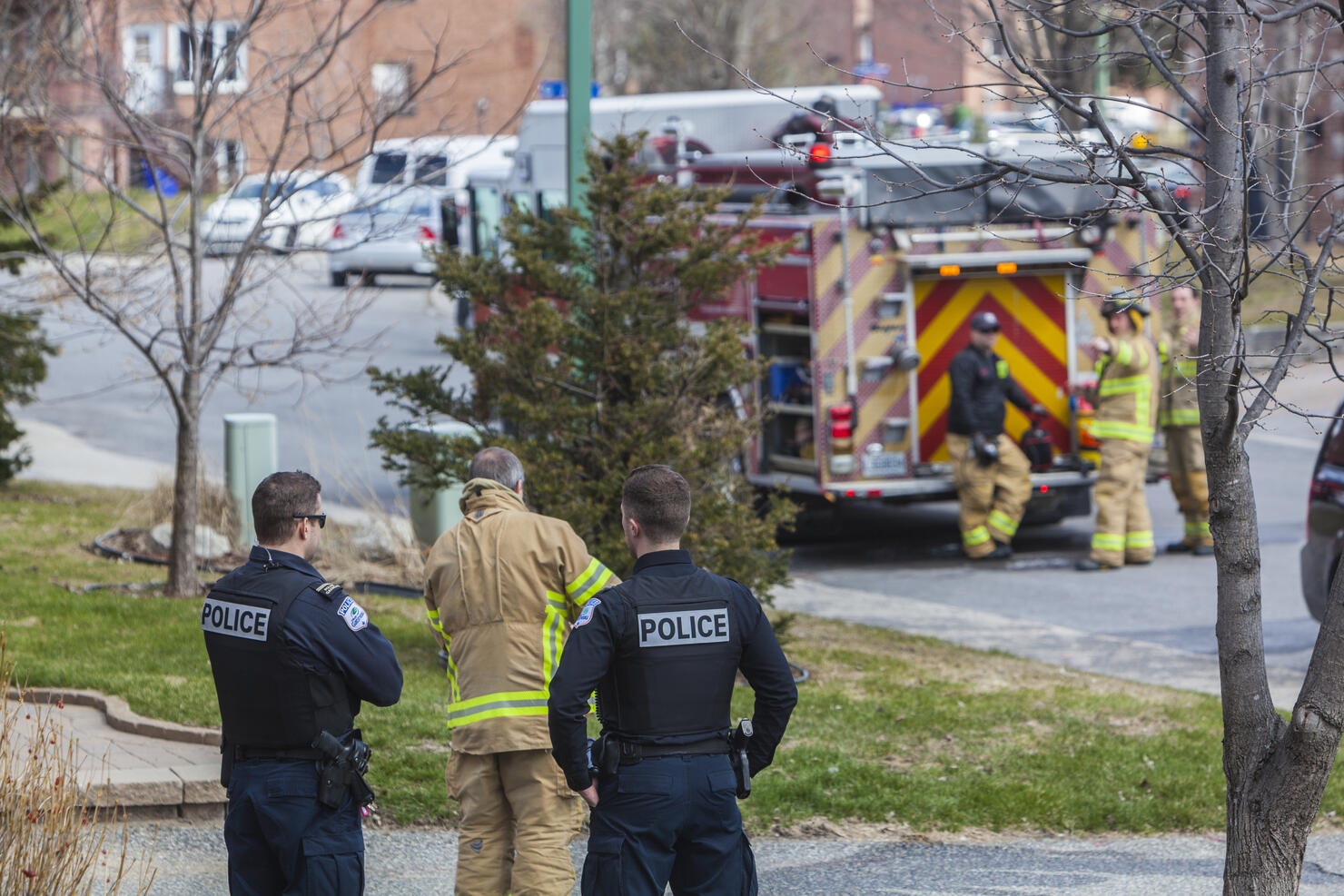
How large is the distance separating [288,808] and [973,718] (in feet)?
13.0

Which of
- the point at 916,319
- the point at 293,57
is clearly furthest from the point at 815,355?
the point at 293,57

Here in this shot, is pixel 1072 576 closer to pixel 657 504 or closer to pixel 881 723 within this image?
pixel 881 723

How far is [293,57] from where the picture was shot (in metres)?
8.24

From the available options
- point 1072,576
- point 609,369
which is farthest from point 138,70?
point 1072,576

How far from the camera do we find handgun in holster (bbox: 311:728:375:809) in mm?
3723

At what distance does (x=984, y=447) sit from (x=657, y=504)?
7.41m

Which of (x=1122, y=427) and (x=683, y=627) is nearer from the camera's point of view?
(x=683, y=627)

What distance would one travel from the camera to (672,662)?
3.68 meters

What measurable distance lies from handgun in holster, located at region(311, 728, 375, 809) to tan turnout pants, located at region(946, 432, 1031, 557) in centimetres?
779

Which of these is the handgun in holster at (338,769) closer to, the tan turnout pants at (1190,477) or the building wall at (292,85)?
the building wall at (292,85)

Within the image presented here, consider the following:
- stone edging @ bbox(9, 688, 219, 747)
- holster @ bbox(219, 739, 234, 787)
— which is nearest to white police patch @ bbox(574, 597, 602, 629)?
holster @ bbox(219, 739, 234, 787)

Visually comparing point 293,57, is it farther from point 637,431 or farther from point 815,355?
point 815,355

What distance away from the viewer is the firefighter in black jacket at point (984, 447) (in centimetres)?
1084

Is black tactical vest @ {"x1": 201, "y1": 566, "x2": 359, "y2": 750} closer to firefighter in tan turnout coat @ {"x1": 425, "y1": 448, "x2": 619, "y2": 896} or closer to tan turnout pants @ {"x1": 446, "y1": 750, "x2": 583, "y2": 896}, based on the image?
firefighter in tan turnout coat @ {"x1": 425, "y1": 448, "x2": 619, "y2": 896}
